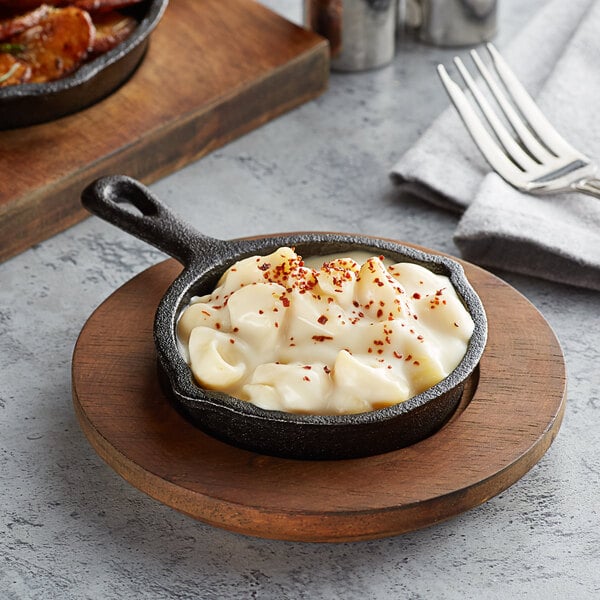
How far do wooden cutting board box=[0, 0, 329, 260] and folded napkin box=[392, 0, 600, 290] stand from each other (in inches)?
13.7

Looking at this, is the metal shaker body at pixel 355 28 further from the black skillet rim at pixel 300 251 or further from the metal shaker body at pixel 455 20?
the black skillet rim at pixel 300 251

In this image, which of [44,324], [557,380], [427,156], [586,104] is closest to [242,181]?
[427,156]

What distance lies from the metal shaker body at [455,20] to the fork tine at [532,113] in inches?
14.4

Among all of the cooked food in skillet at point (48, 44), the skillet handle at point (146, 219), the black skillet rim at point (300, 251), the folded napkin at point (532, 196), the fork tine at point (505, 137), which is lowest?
the folded napkin at point (532, 196)

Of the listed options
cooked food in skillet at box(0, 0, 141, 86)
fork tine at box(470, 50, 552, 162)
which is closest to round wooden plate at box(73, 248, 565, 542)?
fork tine at box(470, 50, 552, 162)

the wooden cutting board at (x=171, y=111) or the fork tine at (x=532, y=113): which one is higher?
the fork tine at (x=532, y=113)

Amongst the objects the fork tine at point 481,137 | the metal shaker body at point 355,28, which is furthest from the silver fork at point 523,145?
the metal shaker body at point 355,28

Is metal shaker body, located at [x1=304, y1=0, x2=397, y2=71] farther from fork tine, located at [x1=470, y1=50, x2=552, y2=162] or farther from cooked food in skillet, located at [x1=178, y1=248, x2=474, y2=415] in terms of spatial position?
cooked food in skillet, located at [x1=178, y1=248, x2=474, y2=415]

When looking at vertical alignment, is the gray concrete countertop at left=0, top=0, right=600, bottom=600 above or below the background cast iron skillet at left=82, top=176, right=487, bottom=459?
below

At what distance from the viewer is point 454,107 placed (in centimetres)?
201

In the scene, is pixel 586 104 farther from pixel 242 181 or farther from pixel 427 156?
pixel 242 181

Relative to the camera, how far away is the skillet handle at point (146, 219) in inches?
58.9

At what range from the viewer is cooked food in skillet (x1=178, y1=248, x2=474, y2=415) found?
4.03 ft

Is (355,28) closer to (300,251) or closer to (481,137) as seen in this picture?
(481,137)
